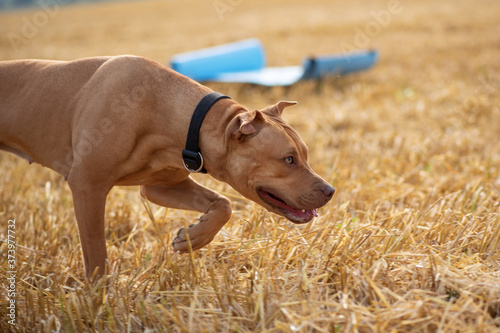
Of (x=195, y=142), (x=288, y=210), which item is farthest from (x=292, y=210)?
(x=195, y=142)

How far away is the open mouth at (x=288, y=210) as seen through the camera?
10.7 ft

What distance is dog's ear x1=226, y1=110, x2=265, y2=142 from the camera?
10.2 feet

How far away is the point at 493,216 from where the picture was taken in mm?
3789

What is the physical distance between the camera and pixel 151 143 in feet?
11.2

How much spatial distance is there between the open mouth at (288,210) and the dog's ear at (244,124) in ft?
1.16

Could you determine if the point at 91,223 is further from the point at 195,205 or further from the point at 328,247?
the point at 328,247

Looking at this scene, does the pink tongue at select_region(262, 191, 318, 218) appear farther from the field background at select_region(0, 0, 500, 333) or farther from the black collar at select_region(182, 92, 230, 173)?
the black collar at select_region(182, 92, 230, 173)

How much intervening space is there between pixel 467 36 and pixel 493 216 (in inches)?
492

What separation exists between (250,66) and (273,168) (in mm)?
8911

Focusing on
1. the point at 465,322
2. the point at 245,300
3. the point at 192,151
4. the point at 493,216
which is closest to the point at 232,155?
the point at 192,151

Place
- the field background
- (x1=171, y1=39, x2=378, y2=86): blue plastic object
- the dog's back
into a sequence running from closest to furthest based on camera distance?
the field background < the dog's back < (x1=171, y1=39, x2=378, y2=86): blue plastic object

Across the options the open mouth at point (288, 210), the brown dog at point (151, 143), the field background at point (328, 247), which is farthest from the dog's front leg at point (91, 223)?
the open mouth at point (288, 210)

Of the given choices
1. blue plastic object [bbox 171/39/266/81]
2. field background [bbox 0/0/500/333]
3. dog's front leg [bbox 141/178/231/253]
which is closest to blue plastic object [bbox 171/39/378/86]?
blue plastic object [bbox 171/39/266/81]

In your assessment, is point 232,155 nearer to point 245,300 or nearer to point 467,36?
point 245,300
